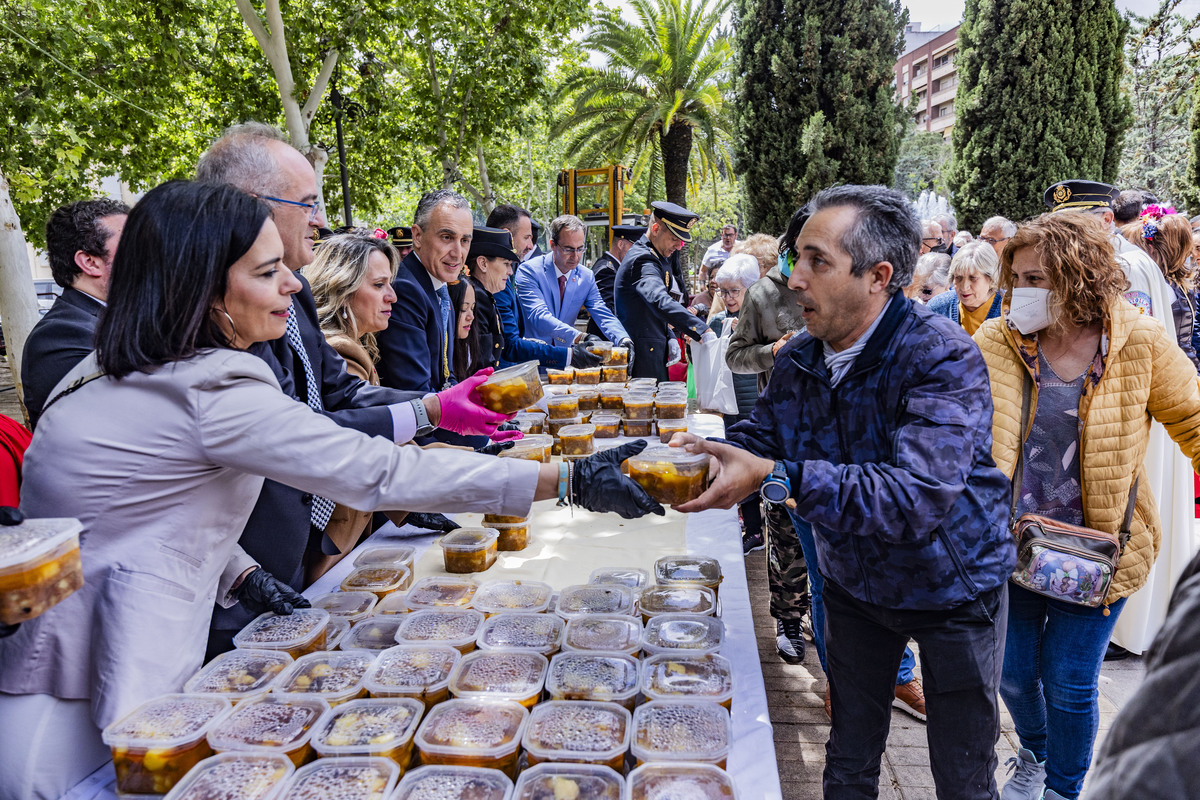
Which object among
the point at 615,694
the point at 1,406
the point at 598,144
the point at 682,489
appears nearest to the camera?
the point at 615,694

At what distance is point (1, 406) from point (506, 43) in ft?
36.0

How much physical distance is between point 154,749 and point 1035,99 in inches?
669

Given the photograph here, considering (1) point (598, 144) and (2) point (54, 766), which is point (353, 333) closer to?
(2) point (54, 766)

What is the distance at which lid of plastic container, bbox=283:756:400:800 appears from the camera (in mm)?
1360

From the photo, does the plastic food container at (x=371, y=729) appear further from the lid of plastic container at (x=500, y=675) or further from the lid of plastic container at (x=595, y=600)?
the lid of plastic container at (x=595, y=600)

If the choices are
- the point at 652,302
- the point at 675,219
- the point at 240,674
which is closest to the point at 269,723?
the point at 240,674

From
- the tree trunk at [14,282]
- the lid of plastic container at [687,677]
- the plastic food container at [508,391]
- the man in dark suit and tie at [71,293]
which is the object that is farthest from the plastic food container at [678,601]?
the tree trunk at [14,282]

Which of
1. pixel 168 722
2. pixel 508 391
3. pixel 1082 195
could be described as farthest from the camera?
pixel 1082 195

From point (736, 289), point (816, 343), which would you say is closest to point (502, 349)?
point (736, 289)

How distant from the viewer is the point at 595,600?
7.00 feet

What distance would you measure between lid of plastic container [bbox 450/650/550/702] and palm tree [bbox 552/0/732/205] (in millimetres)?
16781

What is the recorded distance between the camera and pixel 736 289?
17.6 ft

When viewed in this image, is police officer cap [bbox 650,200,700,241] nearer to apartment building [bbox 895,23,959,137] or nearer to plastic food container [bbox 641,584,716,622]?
plastic food container [bbox 641,584,716,622]

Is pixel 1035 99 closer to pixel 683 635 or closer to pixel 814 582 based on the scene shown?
pixel 814 582
